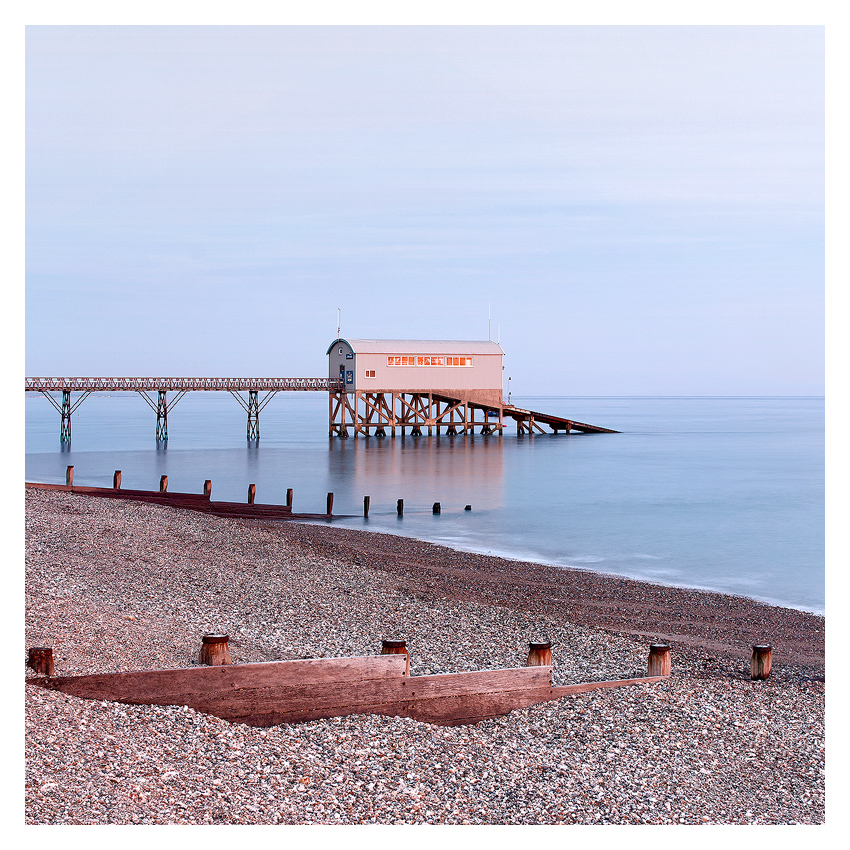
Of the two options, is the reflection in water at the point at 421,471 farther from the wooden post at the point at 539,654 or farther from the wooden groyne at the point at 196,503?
the wooden post at the point at 539,654

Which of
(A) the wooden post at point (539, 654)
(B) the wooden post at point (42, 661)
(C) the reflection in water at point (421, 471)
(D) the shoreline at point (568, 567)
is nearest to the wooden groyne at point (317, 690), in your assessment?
(A) the wooden post at point (539, 654)

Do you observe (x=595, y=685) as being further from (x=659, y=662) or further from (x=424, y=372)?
(x=424, y=372)

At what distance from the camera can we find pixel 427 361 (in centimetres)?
5656

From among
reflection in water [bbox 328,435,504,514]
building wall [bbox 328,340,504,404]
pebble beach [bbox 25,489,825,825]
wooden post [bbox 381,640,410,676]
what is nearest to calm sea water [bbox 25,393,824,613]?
reflection in water [bbox 328,435,504,514]

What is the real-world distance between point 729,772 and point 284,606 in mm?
6670

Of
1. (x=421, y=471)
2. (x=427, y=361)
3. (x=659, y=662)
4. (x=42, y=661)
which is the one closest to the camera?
(x=42, y=661)

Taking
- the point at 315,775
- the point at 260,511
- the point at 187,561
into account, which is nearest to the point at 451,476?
the point at 260,511

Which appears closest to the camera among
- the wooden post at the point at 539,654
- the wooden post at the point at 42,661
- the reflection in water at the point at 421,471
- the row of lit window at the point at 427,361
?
the wooden post at the point at 42,661

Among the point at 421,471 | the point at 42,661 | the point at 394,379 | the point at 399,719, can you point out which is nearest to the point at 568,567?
the point at 399,719

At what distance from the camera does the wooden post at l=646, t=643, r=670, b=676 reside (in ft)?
29.6

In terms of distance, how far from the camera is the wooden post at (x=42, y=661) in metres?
7.38

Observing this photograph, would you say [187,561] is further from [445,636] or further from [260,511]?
[260,511]

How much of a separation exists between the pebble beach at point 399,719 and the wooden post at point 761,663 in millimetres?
120

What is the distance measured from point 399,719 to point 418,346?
165 feet
